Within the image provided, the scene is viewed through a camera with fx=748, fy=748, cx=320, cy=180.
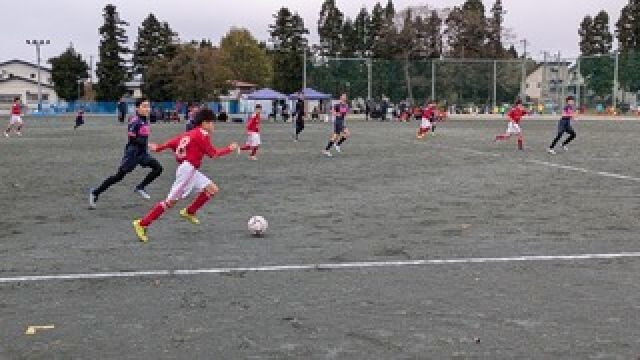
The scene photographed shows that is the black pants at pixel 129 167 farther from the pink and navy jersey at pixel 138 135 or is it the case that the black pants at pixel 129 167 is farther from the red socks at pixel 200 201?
the red socks at pixel 200 201

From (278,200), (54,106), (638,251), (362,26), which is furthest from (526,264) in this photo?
(362,26)

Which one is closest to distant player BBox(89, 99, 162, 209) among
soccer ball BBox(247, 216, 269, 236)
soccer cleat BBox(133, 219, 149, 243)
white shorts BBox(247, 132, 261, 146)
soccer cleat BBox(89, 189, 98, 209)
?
soccer cleat BBox(89, 189, 98, 209)

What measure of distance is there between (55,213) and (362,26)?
346 ft

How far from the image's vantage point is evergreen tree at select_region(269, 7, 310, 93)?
9650 centimetres

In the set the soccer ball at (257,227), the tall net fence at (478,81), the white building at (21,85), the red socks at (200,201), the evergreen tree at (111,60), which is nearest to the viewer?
the soccer ball at (257,227)

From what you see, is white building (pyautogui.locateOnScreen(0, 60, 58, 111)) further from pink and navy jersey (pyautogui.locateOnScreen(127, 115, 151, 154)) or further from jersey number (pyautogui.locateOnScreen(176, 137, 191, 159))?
jersey number (pyautogui.locateOnScreen(176, 137, 191, 159))

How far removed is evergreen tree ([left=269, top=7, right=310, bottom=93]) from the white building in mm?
35622

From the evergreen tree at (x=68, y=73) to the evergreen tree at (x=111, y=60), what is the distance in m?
10.8

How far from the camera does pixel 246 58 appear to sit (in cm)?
10150

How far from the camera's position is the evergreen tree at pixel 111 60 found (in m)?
96.1

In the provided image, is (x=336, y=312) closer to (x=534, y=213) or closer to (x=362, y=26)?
(x=534, y=213)

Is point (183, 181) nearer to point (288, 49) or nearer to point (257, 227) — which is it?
point (257, 227)

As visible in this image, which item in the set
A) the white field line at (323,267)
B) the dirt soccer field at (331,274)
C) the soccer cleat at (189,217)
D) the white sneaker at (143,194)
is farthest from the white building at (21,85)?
the white field line at (323,267)

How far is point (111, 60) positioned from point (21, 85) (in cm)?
2822
